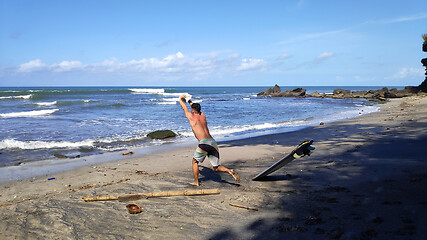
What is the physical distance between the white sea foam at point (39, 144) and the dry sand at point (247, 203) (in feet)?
13.4

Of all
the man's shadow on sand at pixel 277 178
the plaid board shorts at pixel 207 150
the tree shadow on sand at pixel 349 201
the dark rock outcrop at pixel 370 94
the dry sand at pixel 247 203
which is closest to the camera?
the tree shadow on sand at pixel 349 201

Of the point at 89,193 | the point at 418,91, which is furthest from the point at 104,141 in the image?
the point at 418,91

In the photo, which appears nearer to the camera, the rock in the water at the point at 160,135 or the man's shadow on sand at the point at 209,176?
the man's shadow on sand at the point at 209,176

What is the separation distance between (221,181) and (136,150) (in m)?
5.10

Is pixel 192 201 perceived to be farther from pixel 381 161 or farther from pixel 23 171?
pixel 23 171

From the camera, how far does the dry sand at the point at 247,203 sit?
11.5 ft

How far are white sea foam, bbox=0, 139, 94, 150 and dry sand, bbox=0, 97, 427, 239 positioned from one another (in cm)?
410

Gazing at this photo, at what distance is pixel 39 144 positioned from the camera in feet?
35.4

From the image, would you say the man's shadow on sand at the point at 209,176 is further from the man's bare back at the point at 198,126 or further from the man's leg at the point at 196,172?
the man's bare back at the point at 198,126

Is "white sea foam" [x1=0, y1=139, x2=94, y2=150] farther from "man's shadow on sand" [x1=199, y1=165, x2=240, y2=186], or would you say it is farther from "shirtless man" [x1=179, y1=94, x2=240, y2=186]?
"shirtless man" [x1=179, y1=94, x2=240, y2=186]

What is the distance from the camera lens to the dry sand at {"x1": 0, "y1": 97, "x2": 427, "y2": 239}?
350cm

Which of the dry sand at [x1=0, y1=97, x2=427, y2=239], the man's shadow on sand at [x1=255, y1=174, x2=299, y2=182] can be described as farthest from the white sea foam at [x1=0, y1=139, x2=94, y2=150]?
the man's shadow on sand at [x1=255, y1=174, x2=299, y2=182]

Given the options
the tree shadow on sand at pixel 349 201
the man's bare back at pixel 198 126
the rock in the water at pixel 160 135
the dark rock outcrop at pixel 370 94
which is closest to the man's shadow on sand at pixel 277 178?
the tree shadow on sand at pixel 349 201

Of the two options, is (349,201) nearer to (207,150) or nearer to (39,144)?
(207,150)
